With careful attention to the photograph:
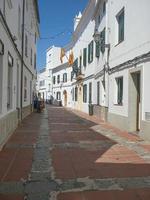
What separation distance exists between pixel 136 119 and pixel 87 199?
26.7 ft

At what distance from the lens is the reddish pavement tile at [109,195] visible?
5.17 meters

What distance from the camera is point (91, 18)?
83.1 ft

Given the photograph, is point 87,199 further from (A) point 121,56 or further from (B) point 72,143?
(A) point 121,56

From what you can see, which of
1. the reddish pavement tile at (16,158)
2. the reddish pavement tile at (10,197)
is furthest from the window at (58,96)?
the reddish pavement tile at (10,197)

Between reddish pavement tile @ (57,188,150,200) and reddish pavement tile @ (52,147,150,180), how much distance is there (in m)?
0.93

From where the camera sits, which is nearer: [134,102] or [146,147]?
[146,147]

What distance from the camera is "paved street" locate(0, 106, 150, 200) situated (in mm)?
5398

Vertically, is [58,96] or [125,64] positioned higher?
[125,64]

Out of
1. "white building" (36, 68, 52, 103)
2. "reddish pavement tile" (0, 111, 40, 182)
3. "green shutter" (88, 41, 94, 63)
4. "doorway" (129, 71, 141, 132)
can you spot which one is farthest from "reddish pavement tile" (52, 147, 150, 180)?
"white building" (36, 68, 52, 103)

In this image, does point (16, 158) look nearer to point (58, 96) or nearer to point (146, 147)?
point (146, 147)

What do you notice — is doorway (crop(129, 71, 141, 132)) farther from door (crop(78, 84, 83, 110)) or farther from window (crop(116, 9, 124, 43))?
door (crop(78, 84, 83, 110))

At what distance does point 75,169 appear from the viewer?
22.9 feet

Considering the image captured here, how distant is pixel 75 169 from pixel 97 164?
67 centimetres

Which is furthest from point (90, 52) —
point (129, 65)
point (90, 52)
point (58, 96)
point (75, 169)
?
point (58, 96)
